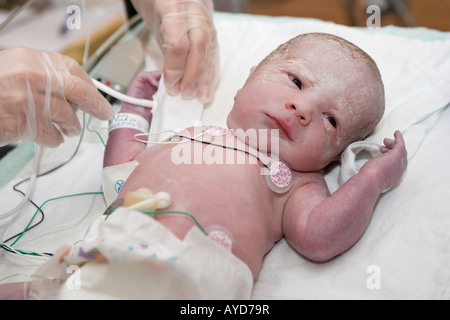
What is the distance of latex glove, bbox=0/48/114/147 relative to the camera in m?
1.20

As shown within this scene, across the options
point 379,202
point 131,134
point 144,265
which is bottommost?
point 379,202

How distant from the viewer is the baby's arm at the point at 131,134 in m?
1.50

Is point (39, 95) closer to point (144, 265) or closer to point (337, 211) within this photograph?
point (144, 265)

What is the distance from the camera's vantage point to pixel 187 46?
1.63 metres

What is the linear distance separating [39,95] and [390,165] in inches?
38.5

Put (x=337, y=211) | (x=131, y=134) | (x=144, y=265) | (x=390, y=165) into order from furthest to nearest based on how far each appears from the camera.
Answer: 1. (x=131, y=134)
2. (x=390, y=165)
3. (x=337, y=211)
4. (x=144, y=265)

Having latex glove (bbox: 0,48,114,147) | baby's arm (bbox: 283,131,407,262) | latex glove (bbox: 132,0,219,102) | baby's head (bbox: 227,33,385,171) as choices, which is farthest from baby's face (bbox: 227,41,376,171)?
latex glove (bbox: 0,48,114,147)

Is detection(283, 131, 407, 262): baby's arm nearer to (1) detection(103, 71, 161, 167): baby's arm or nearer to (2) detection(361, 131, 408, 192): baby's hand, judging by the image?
(2) detection(361, 131, 408, 192): baby's hand

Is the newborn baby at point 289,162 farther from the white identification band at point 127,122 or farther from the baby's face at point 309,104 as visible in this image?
the white identification band at point 127,122

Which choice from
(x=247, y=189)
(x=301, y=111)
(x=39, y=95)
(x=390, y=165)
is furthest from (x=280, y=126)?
(x=39, y=95)

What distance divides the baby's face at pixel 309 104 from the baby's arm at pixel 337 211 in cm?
12

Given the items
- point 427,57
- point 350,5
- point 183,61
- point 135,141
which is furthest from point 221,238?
point 350,5

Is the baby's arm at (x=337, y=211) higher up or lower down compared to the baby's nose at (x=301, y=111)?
lower down

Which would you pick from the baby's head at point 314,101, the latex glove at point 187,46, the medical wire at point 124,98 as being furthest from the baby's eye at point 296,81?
the medical wire at point 124,98
